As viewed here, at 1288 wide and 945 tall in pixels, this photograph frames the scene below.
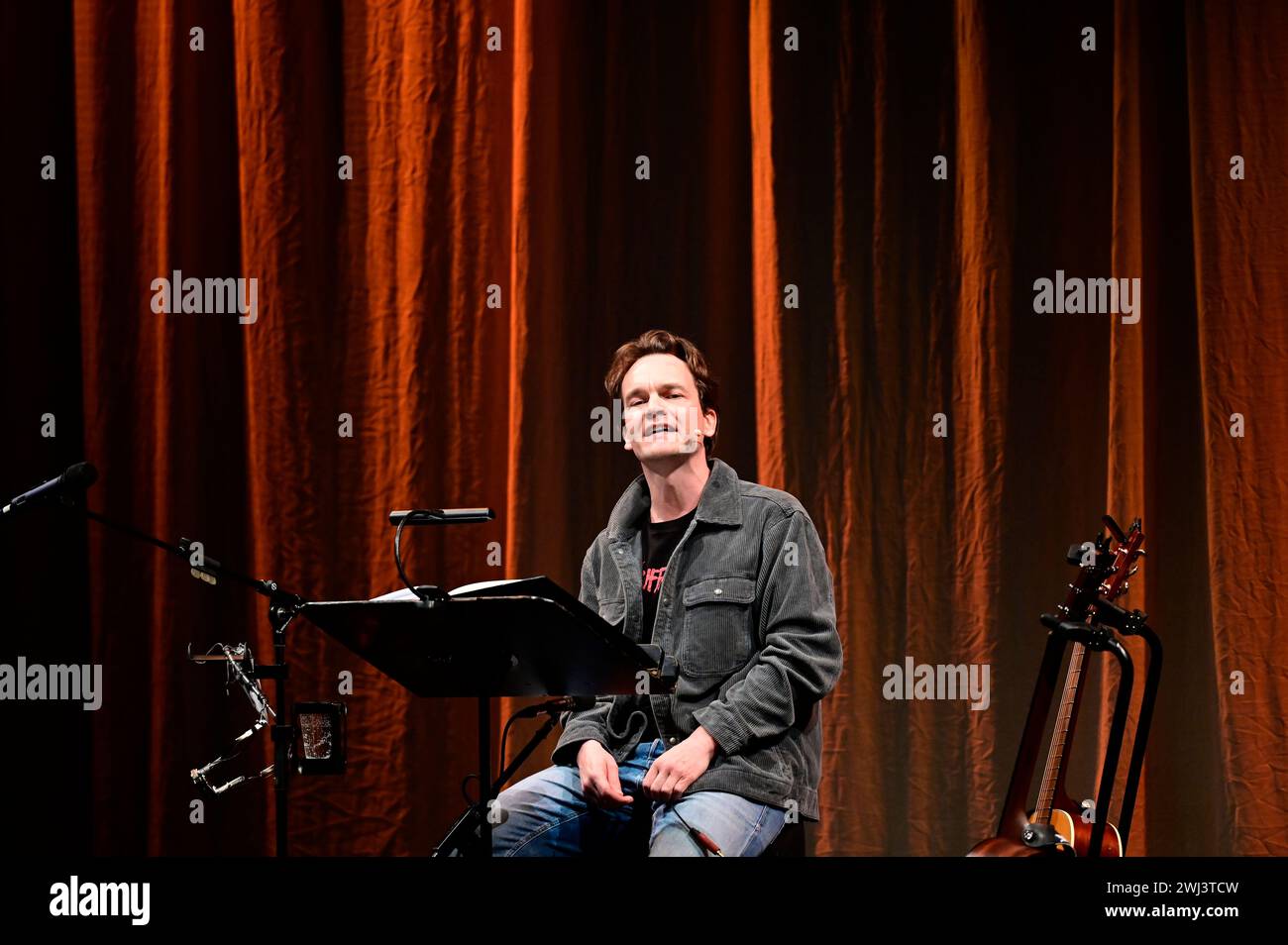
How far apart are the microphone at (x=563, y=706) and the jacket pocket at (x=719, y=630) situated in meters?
0.20

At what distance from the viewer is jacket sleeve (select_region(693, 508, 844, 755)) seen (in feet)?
7.42

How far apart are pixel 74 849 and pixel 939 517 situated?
8.47 ft

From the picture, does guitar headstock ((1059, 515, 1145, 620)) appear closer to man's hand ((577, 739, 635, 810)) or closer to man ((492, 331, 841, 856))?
man ((492, 331, 841, 856))

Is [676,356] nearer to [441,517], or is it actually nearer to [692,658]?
[692,658]

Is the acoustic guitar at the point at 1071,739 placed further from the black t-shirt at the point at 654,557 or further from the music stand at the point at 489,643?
the music stand at the point at 489,643

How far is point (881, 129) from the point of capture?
3385 millimetres

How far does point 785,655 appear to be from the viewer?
2.30 m

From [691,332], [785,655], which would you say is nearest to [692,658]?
[785,655]

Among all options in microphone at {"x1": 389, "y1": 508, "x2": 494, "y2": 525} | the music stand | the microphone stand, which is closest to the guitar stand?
the music stand

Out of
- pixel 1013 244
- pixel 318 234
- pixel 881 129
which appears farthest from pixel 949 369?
pixel 318 234

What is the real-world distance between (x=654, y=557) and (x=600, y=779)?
520 mm
